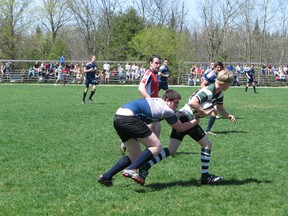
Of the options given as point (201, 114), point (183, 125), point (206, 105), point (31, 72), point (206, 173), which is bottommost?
point (206, 173)

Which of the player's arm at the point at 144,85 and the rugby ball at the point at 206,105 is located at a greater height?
the player's arm at the point at 144,85

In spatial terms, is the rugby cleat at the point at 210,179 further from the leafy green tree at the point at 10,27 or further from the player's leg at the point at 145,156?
the leafy green tree at the point at 10,27

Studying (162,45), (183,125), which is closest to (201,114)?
(183,125)

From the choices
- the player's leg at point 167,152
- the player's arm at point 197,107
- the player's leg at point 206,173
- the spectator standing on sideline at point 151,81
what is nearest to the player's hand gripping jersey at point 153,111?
the player's arm at point 197,107

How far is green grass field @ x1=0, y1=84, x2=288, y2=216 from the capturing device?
208 inches

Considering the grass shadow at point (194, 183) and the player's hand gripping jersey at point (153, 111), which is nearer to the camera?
the player's hand gripping jersey at point (153, 111)

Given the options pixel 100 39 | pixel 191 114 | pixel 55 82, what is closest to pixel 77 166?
pixel 191 114

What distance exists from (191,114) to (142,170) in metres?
1.04

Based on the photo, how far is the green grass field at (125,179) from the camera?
5.27 m

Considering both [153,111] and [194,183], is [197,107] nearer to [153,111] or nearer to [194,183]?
[153,111]

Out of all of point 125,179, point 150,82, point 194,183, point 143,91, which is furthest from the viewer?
point 150,82

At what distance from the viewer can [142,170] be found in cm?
603

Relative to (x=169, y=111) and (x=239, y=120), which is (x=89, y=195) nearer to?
(x=169, y=111)

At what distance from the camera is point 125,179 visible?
6574mm
